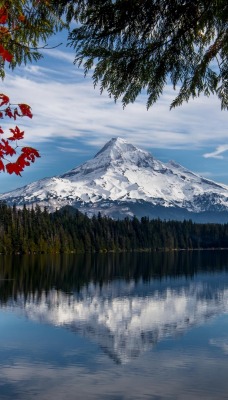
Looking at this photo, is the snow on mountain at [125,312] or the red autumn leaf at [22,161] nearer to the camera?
the red autumn leaf at [22,161]

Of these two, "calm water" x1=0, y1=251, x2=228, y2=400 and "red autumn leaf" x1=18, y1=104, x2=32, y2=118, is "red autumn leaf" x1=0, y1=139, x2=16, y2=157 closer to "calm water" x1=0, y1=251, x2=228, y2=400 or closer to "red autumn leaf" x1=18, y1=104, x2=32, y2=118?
"red autumn leaf" x1=18, y1=104, x2=32, y2=118

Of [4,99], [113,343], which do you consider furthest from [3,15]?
[113,343]

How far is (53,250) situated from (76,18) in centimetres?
18254

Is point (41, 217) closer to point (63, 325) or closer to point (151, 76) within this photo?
point (63, 325)

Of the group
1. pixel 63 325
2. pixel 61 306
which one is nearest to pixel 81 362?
pixel 63 325

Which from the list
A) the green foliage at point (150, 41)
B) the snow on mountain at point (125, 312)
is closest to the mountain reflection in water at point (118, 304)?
the snow on mountain at point (125, 312)

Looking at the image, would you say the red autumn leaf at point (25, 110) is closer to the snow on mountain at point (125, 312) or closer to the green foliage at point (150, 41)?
the green foliage at point (150, 41)

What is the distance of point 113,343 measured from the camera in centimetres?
3481

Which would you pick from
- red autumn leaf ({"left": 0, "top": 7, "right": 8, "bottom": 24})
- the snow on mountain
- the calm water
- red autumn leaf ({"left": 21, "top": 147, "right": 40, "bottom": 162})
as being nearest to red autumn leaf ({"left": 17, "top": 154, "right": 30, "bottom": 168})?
red autumn leaf ({"left": 21, "top": 147, "right": 40, "bottom": 162})

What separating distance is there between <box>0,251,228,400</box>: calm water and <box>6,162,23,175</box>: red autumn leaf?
19.0 metres

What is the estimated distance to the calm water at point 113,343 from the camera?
23.6 metres

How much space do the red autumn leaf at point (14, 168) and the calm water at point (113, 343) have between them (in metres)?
19.0

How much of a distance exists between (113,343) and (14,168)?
1234 inches

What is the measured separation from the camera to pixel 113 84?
776 centimetres
